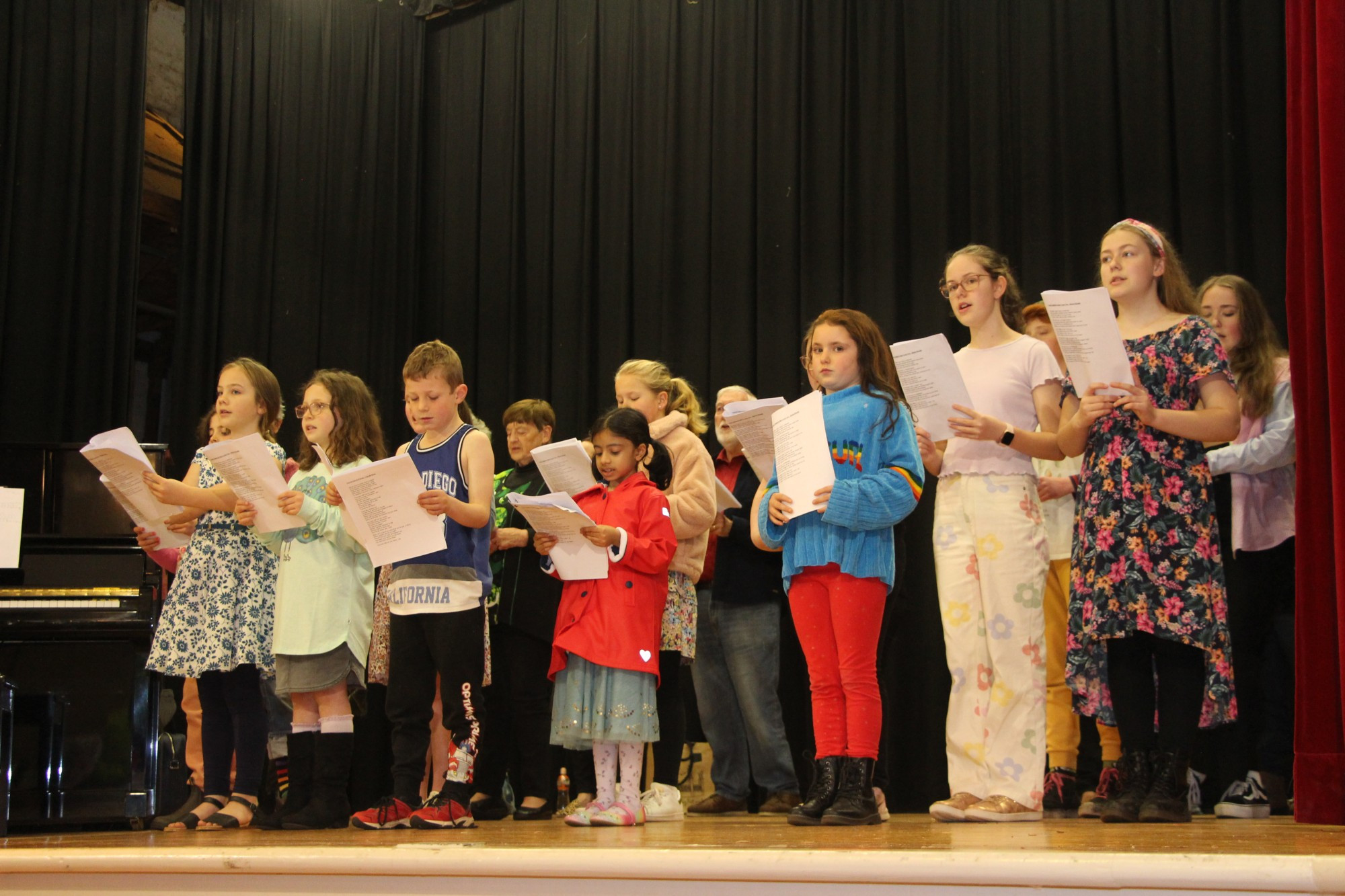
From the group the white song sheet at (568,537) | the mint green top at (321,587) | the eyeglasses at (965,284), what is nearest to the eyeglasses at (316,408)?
the mint green top at (321,587)

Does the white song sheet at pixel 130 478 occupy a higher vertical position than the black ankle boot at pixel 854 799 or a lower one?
higher

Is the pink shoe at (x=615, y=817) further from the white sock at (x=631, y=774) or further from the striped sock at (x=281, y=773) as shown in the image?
the striped sock at (x=281, y=773)

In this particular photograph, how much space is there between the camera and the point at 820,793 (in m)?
2.58

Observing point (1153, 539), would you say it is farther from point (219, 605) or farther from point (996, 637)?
point (219, 605)

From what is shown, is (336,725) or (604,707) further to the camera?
(336,725)

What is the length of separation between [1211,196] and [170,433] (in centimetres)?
418

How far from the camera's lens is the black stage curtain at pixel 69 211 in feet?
15.8

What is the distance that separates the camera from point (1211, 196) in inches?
155

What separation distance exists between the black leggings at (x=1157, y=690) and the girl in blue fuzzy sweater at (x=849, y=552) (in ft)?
1.67

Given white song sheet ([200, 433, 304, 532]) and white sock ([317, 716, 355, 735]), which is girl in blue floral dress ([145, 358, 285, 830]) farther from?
white sock ([317, 716, 355, 735])

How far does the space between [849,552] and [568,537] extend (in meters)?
0.68

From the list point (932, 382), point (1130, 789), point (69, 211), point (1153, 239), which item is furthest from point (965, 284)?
point (69, 211)

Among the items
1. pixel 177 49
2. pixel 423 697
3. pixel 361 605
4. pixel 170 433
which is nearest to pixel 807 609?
pixel 423 697

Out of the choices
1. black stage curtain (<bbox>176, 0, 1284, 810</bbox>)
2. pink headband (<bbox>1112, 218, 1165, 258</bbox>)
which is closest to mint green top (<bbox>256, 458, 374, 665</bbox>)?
black stage curtain (<bbox>176, 0, 1284, 810</bbox>)
